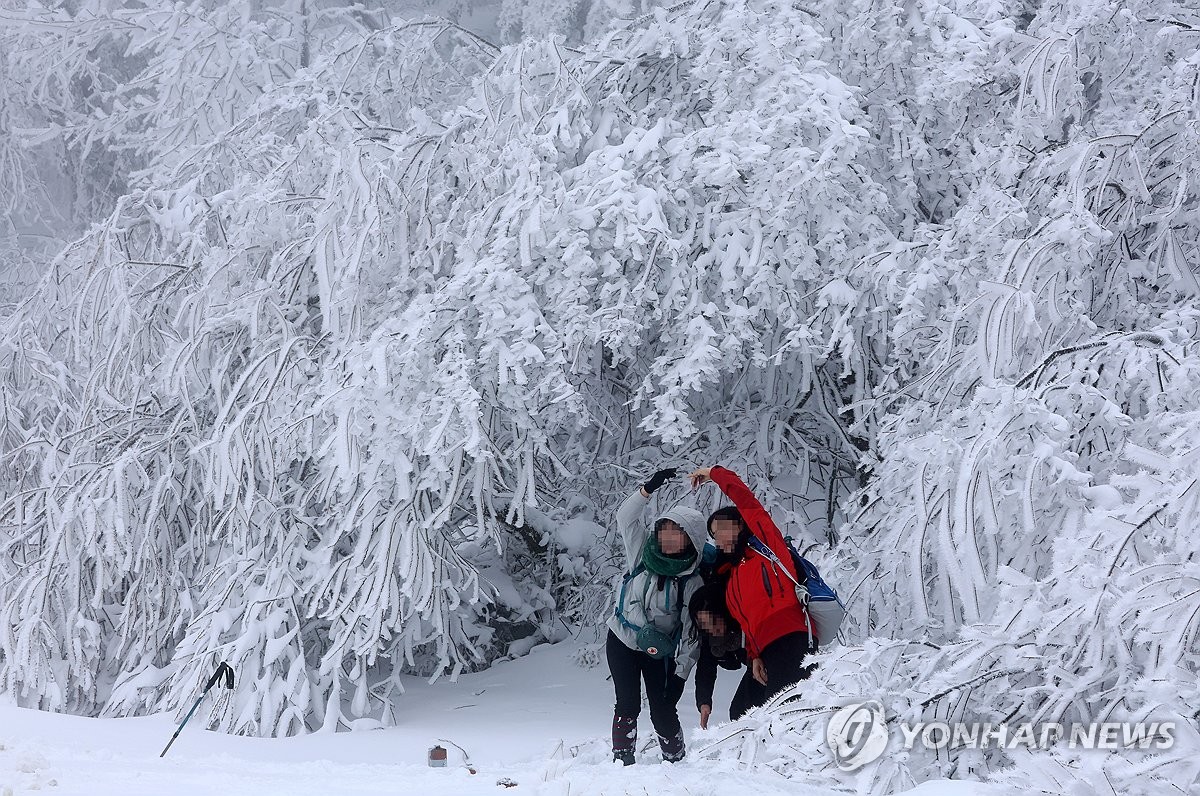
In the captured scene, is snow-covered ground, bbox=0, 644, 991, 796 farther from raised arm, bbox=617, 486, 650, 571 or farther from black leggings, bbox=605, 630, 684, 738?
raised arm, bbox=617, 486, 650, 571

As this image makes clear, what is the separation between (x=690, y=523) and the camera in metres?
4.20

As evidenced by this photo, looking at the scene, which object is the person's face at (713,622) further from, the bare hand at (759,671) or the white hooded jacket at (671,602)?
the bare hand at (759,671)

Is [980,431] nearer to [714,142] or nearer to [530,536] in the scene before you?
[714,142]

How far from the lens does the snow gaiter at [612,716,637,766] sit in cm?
411

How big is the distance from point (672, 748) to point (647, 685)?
28 cm

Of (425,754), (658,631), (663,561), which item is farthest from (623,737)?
(425,754)

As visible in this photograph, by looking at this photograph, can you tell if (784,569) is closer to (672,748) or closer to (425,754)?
(672,748)

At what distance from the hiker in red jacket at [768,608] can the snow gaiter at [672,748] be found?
1.32 ft

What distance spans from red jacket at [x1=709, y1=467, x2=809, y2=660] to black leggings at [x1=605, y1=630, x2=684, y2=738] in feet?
1.35

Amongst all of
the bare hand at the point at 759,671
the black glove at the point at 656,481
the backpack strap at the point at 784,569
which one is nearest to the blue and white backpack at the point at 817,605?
the backpack strap at the point at 784,569

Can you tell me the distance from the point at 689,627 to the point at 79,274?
556 centimetres

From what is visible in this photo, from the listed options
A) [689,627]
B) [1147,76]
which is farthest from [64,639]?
[1147,76]

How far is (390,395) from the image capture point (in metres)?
5.20

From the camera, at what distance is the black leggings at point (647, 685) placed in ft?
13.6
